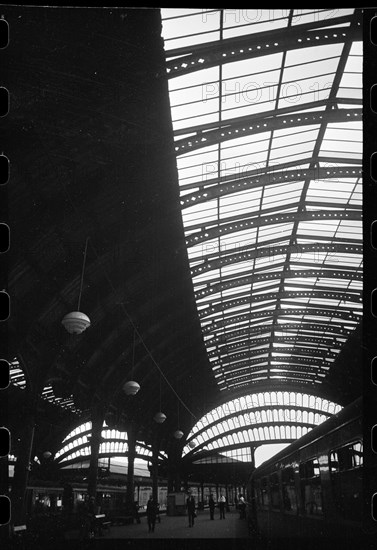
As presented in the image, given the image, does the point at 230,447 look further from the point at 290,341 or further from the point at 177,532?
the point at 177,532

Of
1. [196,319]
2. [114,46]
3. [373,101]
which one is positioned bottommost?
[373,101]

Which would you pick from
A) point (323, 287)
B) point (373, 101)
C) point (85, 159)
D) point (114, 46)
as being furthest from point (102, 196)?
point (323, 287)

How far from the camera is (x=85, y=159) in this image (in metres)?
10.5

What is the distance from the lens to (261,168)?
1361 centimetres

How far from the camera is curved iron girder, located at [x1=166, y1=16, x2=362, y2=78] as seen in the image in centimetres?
903

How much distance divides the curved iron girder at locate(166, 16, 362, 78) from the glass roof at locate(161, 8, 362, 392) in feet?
0.07

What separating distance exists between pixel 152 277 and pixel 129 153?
674cm

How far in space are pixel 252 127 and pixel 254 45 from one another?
246 cm

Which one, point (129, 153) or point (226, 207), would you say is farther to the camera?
point (226, 207)

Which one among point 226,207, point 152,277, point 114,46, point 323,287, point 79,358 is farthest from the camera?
point 323,287

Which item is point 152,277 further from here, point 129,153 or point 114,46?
point 114,46

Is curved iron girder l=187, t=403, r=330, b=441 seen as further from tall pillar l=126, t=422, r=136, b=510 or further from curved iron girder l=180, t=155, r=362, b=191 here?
curved iron girder l=180, t=155, r=362, b=191

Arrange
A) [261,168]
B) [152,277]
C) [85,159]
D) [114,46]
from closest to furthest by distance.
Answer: [114,46], [85,159], [261,168], [152,277]

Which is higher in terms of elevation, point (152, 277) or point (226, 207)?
point (226, 207)
